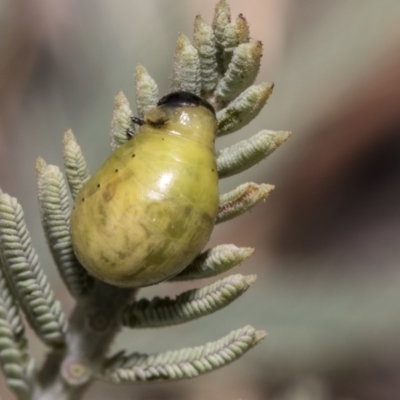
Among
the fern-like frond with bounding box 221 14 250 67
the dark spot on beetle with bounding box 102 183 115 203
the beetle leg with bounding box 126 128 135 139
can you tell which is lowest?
the dark spot on beetle with bounding box 102 183 115 203

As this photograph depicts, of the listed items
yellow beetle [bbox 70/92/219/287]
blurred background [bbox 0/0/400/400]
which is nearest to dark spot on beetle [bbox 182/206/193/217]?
yellow beetle [bbox 70/92/219/287]

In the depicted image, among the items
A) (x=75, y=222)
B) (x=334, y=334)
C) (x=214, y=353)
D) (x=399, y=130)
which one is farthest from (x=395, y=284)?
(x=75, y=222)

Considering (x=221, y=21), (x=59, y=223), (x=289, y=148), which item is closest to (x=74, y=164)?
(x=59, y=223)

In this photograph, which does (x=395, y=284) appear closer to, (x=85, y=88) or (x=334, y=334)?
(x=334, y=334)

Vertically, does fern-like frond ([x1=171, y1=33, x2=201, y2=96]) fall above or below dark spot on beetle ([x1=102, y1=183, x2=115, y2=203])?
above

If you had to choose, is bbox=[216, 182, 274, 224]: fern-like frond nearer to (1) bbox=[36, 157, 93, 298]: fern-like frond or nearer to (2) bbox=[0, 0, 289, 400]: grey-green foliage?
(2) bbox=[0, 0, 289, 400]: grey-green foliage

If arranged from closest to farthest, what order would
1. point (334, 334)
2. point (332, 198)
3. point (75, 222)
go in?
point (75, 222)
point (334, 334)
point (332, 198)
